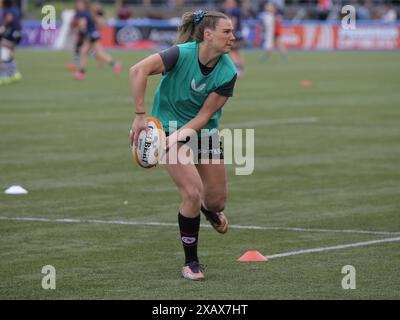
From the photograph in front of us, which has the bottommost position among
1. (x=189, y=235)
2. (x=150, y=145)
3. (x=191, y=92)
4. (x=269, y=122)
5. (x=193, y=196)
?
(x=269, y=122)

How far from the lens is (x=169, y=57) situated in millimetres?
8547

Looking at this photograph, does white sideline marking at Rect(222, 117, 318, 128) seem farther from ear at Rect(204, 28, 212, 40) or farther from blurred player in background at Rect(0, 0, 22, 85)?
blurred player in background at Rect(0, 0, 22, 85)

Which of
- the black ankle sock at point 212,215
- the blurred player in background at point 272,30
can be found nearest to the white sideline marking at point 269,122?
the black ankle sock at point 212,215

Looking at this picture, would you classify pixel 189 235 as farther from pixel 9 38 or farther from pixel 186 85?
pixel 9 38

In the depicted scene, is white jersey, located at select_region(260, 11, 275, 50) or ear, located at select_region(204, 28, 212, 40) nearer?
ear, located at select_region(204, 28, 212, 40)

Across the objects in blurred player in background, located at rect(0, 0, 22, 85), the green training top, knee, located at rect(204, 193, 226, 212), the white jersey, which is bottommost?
the white jersey

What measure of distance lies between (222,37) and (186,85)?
507 millimetres

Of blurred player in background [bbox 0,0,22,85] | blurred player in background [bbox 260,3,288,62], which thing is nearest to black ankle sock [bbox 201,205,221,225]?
blurred player in background [bbox 0,0,22,85]

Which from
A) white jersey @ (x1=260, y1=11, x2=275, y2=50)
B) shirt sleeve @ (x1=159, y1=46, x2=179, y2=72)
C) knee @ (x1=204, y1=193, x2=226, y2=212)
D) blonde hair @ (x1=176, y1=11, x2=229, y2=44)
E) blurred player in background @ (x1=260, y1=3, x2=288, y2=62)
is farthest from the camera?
white jersey @ (x1=260, y1=11, x2=275, y2=50)

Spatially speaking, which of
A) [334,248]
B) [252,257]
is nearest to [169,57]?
[252,257]

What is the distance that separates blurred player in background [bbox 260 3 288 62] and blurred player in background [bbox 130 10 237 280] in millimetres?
34642

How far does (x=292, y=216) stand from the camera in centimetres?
1157

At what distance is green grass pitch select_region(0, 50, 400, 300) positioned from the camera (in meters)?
8.45
